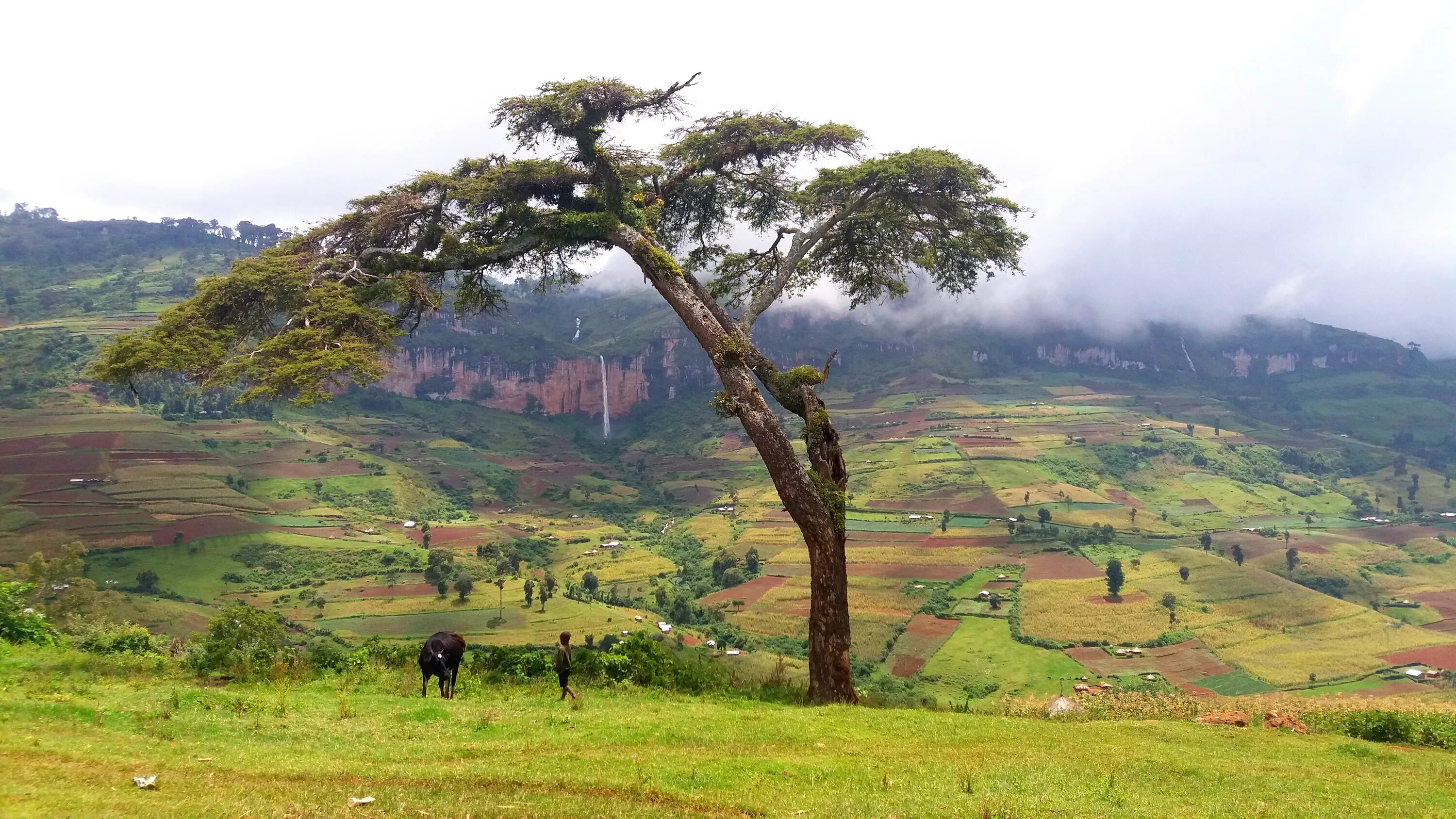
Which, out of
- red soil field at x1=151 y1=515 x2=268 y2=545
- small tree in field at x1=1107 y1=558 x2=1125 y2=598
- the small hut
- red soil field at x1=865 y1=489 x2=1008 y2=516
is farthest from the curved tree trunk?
red soil field at x1=865 y1=489 x2=1008 y2=516

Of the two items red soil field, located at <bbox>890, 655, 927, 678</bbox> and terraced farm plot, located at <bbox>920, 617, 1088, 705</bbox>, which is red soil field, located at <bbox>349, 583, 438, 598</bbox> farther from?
terraced farm plot, located at <bbox>920, 617, 1088, 705</bbox>

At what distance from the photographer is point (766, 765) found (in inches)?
322

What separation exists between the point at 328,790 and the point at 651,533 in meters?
123

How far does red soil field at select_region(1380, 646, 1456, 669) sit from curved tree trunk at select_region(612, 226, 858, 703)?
274 feet

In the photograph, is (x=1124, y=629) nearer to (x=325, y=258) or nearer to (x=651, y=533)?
(x=651, y=533)

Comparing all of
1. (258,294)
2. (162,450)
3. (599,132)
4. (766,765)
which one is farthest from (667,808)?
(162,450)

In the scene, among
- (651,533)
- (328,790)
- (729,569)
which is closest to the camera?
(328,790)

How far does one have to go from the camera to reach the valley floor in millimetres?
6285

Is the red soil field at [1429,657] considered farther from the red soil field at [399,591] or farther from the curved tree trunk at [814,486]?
the red soil field at [399,591]

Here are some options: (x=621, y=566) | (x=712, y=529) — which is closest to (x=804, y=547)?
(x=712, y=529)

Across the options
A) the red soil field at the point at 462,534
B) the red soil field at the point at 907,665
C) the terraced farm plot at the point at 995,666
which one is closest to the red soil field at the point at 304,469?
the red soil field at the point at 462,534

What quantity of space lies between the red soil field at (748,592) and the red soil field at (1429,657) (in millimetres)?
61227

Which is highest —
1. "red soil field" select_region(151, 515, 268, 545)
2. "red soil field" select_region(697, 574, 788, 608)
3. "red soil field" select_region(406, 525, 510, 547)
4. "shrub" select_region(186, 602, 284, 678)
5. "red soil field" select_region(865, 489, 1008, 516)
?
"shrub" select_region(186, 602, 284, 678)

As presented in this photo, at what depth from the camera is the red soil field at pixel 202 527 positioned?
8056 centimetres
